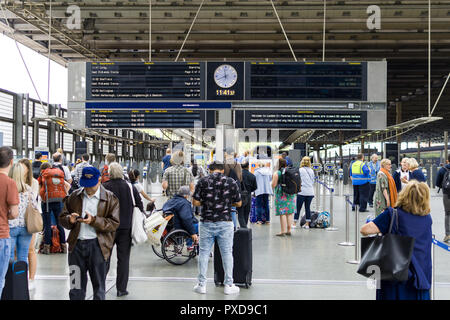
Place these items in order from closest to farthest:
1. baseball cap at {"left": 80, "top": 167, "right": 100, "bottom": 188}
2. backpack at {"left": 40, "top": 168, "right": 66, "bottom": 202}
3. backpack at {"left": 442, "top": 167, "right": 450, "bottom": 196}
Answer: baseball cap at {"left": 80, "top": 167, "right": 100, "bottom": 188}
backpack at {"left": 40, "top": 168, "right": 66, "bottom": 202}
backpack at {"left": 442, "top": 167, "right": 450, "bottom": 196}

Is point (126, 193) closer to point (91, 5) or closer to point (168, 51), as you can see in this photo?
point (91, 5)

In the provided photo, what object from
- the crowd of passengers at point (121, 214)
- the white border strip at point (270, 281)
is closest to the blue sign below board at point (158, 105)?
the crowd of passengers at point (121, 214)

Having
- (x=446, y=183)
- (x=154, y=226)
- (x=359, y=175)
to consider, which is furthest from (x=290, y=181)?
(x=359, y=175)

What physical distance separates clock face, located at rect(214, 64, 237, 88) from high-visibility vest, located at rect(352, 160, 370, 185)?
561 cm

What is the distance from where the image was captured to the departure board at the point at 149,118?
9.45 m

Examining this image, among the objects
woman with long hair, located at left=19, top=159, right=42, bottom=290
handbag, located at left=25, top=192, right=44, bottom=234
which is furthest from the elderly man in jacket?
woman with long hair, located at left=19, top=159, right=42, bottom=290

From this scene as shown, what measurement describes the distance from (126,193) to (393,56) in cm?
1526

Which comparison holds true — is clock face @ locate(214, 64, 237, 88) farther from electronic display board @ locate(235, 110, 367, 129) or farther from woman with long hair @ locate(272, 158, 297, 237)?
woman with long hair @ locate(272, 158, 297, 237)

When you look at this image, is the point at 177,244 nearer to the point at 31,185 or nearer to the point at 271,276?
the point at 271,276

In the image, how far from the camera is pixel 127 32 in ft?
46.1

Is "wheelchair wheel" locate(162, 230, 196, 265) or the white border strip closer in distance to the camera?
the white border strip

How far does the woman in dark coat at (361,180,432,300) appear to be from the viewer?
11.5 feet
